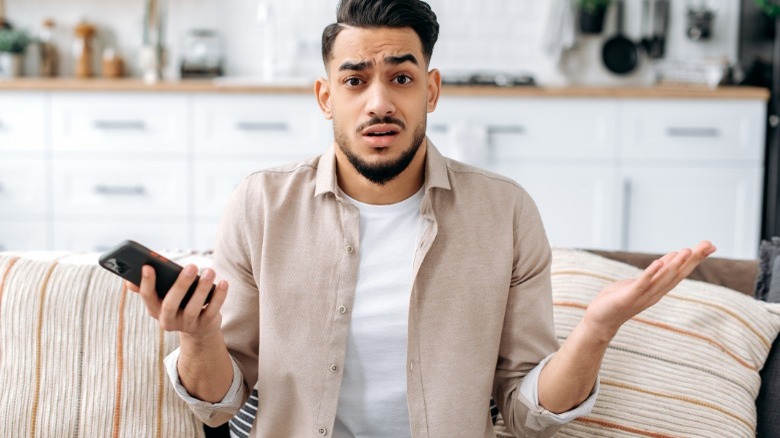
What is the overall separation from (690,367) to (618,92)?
2.35 m

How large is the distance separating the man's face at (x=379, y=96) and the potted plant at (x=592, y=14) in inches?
111

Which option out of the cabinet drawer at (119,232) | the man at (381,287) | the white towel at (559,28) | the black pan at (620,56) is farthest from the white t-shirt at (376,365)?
the black pan at (620,56)

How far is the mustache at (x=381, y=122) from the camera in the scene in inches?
52.3

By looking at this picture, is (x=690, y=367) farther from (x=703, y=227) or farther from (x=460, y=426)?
(x=703, y=227)

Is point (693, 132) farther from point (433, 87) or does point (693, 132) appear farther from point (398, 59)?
point (398, 59)

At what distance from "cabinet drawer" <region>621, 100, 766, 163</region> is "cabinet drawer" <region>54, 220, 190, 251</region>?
6.38 ft

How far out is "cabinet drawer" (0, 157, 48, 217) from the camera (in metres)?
3.62

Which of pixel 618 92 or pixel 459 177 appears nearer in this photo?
pixel 459 177

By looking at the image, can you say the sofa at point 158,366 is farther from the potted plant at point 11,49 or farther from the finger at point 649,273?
the potted plant at point 11,49

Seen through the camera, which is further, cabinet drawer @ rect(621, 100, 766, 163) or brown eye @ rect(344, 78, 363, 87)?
cabinet drawer @ rect(621, 100, 766, 163)

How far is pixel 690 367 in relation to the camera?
138cm

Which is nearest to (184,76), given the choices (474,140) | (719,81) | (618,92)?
(474,140)

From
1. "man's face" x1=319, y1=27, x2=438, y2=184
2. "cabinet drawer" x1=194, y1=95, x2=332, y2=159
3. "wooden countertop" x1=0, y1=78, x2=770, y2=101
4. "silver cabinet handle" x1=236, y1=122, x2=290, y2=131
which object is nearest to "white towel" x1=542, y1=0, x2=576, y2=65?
"wooden countertop" x1=0, y1=78, x2=770, y2=101

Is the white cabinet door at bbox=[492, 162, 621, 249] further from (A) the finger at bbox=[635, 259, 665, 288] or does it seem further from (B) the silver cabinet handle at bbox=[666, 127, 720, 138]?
(A) the finger at bbox=[635, 259, 665, 288]
